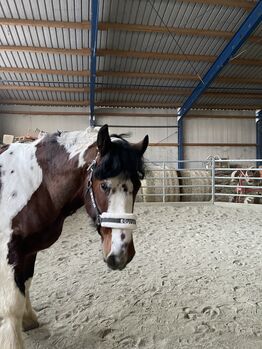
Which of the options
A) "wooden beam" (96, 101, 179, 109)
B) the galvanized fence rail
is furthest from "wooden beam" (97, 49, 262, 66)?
"wooden beam" (96, 101, 179, 109)

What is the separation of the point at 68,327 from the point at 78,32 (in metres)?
8.96

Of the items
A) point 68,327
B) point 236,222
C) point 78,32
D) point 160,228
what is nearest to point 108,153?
point 68,327

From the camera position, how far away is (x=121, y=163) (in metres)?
1.45

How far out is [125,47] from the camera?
1003cm

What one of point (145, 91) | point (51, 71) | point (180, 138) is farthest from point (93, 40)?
point (180, 138)

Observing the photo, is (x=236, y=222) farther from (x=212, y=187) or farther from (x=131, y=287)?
(x=131, y=287)

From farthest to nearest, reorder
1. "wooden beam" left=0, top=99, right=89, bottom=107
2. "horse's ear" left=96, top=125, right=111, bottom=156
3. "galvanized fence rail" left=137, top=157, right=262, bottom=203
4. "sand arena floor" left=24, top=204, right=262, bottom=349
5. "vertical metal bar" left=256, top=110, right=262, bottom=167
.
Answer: "vertical metal bar" left=256, top=110, right=262, bottom=167
"wooden beam" left=0, top=99, right=89, bottom=107
"galvanized fence rail" left=137, top=157, right=262, bottom=203
"sand arena floor" left=24, top=204, right=262, bottom=349
"horse's ear" left=96, top=125, right=111, bottom=156

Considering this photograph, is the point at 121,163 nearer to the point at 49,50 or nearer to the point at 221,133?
the point at 49,50

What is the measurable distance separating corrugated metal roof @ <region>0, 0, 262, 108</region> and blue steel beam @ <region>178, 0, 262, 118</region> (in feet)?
0.79

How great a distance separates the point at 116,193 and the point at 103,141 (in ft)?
0.91

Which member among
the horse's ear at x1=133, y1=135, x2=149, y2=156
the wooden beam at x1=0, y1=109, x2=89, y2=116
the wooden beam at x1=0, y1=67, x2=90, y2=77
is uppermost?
the wooden beam at x1=0, y1=67, x2=90, y2=77

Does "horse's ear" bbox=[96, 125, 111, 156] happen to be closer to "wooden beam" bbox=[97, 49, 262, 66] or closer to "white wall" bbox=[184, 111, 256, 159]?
"wooden beam" bbox=[97, 49, 262, 66]

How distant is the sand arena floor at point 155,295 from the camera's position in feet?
6.67

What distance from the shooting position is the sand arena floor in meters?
2.03
